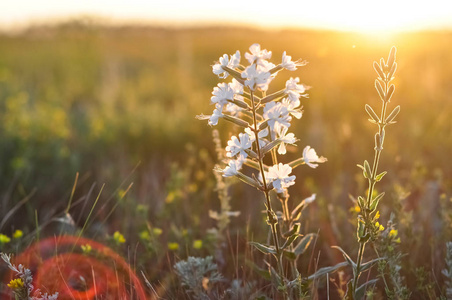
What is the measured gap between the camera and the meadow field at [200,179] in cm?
267

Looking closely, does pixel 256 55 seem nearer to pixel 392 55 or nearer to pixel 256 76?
pixel 256 76

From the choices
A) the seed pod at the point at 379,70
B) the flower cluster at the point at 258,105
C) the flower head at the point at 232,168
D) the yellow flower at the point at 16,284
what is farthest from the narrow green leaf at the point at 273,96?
the yellow flower at the point at 16,284

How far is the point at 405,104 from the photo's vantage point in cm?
627

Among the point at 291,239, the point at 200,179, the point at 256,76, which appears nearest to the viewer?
the point at 256,76

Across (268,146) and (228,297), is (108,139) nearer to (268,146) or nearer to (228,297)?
(228,297)

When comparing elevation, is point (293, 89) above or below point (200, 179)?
above

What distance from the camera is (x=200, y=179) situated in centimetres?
376

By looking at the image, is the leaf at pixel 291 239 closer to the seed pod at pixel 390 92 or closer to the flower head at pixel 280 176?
the flower head at pixel 280 176

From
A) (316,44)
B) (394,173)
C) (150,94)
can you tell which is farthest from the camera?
(316,44)

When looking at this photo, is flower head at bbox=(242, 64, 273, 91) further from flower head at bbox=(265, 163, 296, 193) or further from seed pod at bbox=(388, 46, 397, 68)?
seed pod at bbox=(388, 46, 397, 68)

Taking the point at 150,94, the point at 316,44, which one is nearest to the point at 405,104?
the point at 150,94

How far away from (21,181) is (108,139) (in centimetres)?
116

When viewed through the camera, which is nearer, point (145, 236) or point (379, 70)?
point (379, 70)

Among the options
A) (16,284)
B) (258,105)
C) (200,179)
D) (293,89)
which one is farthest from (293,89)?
(200,179)
